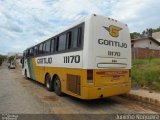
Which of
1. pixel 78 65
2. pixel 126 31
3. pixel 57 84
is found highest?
pixel 126 31

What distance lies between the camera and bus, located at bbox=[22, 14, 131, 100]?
7.70 m

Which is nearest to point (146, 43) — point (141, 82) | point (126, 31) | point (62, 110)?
point (141, 82)

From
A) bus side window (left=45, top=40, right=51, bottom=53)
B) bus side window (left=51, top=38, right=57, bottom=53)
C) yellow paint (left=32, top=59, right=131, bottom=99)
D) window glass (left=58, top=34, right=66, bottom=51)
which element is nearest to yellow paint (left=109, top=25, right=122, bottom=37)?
yellow paint (left=32, top=59, right=131, bottom=99)

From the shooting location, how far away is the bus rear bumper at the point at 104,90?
24.7ft

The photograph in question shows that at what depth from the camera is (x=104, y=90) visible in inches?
312

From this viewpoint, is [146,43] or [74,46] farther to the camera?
[146,43]

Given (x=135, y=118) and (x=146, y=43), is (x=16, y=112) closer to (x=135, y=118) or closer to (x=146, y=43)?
(x=135, y=118)

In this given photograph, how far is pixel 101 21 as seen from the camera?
813 cm

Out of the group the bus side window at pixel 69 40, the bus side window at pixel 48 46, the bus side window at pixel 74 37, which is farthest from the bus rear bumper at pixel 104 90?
the bus side window at pixel 48 46

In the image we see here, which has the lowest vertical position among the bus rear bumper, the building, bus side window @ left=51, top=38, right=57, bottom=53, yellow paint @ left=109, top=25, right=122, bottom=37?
the bus rear bumper

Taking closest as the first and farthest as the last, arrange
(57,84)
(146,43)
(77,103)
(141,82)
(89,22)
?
(89,22) < (77,103) < (57,84) < (141,82) < (146,43)

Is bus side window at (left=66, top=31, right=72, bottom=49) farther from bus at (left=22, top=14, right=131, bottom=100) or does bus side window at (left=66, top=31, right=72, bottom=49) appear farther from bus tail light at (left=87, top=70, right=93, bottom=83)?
bus tail light at (left=87, top=70, right=93, bottom=83)

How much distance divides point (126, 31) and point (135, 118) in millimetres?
4001

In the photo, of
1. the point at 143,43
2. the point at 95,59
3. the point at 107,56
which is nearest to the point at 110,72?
the point at 107,56
